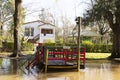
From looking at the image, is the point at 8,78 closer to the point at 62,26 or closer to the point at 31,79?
the point at 31,79

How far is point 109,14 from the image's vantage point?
73.4 feet

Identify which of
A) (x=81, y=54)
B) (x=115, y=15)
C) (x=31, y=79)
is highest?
(x=115, y=15)

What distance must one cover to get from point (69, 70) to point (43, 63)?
1.48m

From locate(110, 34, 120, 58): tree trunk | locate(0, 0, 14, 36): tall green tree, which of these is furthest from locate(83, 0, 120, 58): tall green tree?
locate(0, 0, 14, 36): tall green tree

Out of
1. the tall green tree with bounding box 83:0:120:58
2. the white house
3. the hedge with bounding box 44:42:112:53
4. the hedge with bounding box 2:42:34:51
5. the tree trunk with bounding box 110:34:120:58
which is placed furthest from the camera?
the white house

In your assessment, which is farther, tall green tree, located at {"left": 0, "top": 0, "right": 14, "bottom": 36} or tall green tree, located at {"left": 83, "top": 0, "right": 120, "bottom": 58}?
tall green tree, located at {"left": 0, "top": 0, "right": 14, "bottom": 36}

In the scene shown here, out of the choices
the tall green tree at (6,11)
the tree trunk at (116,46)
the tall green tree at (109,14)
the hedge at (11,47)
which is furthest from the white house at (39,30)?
the tall green tree at (109,14)

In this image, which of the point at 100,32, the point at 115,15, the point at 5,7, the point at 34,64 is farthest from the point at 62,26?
the point at 34,64

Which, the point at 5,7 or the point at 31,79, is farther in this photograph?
the point at 5,7

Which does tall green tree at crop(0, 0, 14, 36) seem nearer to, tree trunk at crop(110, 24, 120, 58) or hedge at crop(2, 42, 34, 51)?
hedge at crop(2, 42, 34, 51)

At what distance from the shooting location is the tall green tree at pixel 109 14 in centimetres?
→ 2151

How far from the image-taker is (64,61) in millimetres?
14648

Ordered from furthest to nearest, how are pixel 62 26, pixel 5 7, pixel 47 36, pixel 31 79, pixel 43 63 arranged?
pixel 62 26 → pixel 47 36 → pixel 5 7 → pixel 43 63 → pixel 31 79

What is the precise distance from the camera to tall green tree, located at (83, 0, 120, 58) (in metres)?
21.5
